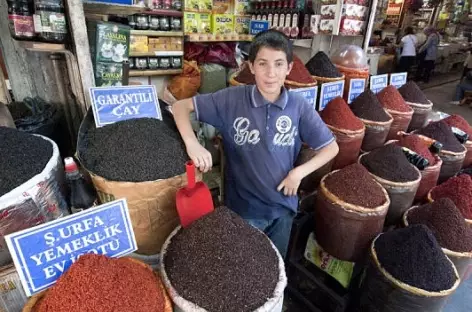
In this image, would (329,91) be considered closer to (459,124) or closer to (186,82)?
(459,124)

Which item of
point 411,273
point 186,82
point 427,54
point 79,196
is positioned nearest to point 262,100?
point 79,196

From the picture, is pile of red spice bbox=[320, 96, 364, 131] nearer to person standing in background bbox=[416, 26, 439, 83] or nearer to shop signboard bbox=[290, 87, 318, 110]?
shop signboard bbox=[290, 87, 318, 110]

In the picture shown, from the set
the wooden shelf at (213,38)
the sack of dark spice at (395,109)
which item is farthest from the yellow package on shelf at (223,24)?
the sack of dark spice at (395,109)

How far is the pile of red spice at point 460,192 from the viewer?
47.5 inches

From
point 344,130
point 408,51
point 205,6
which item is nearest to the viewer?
point 344,130

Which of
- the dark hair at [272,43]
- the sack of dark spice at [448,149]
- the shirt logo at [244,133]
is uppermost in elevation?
the dark hair at [272,43]

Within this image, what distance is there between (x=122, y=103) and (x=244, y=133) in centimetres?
42

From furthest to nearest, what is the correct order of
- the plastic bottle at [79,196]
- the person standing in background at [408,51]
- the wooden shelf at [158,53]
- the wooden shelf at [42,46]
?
the person standing in background at [408,51] → the wooden shelf at [158,53] → the wooden shelf at [42,46] → the plastic bottle at [79,196]

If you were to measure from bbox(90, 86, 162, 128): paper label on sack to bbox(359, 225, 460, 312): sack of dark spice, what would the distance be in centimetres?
93

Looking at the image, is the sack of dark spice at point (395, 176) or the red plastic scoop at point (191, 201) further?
the sack of dark spice at point (395, 176)

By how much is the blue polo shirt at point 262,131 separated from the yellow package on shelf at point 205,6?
2247 millimetres

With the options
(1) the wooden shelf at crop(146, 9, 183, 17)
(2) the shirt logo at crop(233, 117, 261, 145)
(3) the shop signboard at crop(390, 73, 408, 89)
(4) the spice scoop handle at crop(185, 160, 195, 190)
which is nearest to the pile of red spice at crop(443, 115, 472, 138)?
(3) the shop signboard at crop(390, 73, 408, 89)

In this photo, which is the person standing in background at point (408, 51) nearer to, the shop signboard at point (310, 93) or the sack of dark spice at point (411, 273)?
the shop signboard at point (310, 93)

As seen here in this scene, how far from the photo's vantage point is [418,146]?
55.7 inches
